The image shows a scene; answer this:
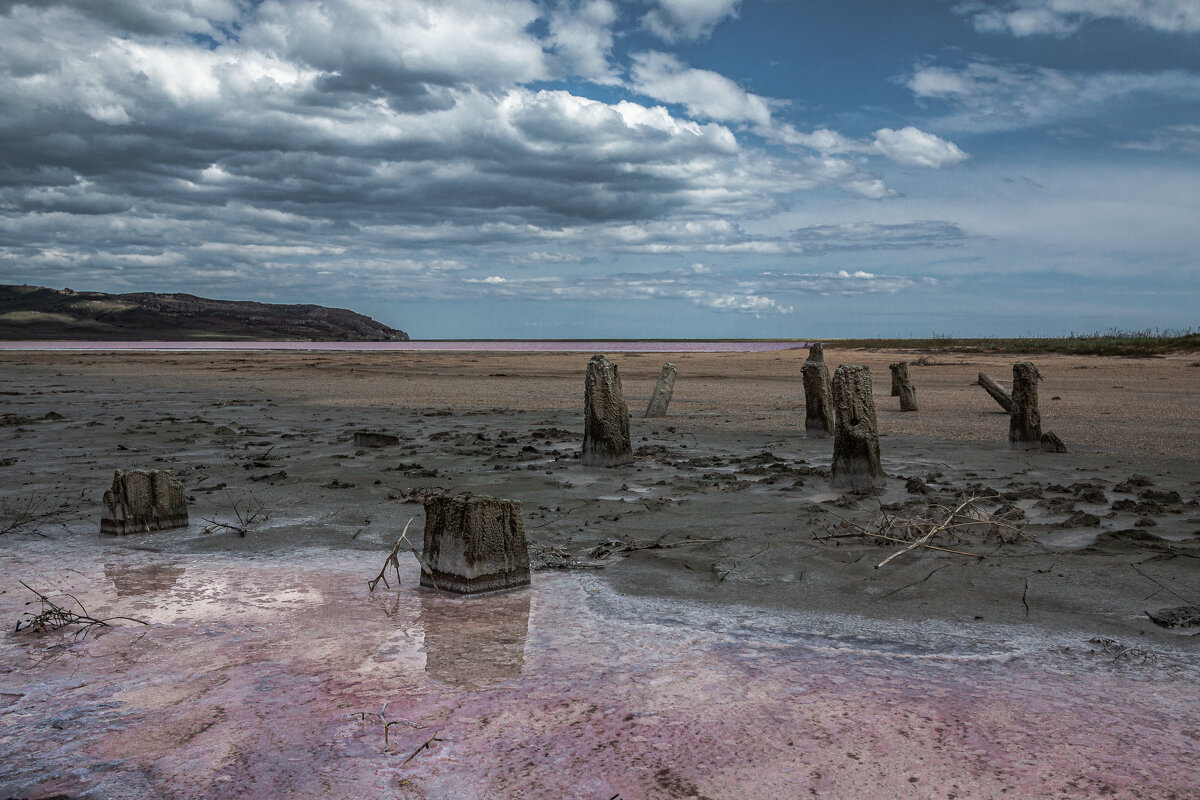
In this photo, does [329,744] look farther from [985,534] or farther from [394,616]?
[985,534]

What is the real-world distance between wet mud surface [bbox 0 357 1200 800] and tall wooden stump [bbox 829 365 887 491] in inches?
9.1

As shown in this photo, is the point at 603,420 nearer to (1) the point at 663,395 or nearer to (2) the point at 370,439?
(2) the point at 370,439

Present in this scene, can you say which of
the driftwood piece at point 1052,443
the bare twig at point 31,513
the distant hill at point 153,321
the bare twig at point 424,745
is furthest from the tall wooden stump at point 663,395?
the distant hill at point 153,321

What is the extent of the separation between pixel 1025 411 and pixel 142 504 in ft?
26.1

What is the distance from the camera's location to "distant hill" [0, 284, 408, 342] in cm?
7994

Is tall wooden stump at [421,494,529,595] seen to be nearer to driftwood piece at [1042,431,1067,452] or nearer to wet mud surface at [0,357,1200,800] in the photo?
wet mud surface at [0,357,1200,800]

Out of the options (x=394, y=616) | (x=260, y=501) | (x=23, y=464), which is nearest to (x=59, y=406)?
(x=23, y=464)

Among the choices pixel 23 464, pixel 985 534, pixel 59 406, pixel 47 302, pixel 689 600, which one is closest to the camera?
pixel 689 600

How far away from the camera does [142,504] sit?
5773 millimetres

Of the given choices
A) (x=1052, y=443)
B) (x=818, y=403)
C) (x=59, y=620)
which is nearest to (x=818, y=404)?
(x=818, y=403)

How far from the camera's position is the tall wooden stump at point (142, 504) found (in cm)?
568

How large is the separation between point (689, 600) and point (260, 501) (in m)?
3.98

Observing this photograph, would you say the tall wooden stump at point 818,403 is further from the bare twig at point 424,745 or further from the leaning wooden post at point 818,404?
the bare twig at point 424,745

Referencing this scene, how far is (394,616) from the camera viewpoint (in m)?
4.08
